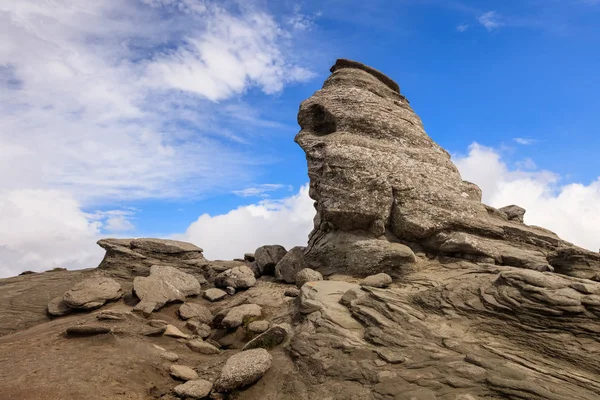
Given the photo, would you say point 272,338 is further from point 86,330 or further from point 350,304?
Answer: point 86,330

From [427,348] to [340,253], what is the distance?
451 inches

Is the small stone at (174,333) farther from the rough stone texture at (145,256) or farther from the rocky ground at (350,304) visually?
the rough stone texture at (145,256)

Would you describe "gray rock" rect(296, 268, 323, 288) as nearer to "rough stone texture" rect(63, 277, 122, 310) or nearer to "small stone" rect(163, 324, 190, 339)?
"small stone" rect(163, 324, 190, 339)

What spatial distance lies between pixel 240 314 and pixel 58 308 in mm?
10660

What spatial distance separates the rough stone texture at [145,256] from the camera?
93.4 feet

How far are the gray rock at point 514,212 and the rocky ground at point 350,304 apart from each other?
0.28m

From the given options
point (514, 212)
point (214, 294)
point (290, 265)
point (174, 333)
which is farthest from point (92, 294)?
point (514, 212)

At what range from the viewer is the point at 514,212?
32.0 m

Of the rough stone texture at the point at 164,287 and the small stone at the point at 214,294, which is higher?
the rough stone texture at the point at 164,287

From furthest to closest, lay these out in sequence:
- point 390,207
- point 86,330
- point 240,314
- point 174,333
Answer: point 390,207 < point 240,314 < point 174,333 < point 86,330

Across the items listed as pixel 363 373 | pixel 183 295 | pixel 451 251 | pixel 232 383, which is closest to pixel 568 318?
pixel 363 373

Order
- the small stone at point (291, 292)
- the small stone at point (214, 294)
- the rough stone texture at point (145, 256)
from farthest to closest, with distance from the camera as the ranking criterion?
the rough stone texture at point (145, 256), the small stone at point (214, 294), the small stone at point (291, 292)

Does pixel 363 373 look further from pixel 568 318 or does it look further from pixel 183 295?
pixel 183 295

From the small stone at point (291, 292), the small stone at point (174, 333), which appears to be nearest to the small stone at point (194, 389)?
the small stone at point (174, 333)
